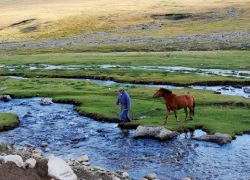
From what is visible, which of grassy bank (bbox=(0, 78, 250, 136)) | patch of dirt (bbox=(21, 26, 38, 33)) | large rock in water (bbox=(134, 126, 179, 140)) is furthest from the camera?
patch of dirt (bbox=(21, 26, 38, 33))

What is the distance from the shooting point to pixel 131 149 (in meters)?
23.6

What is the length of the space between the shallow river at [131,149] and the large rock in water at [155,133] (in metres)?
0.45

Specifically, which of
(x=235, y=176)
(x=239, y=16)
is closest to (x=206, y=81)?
(x=235, y=176)

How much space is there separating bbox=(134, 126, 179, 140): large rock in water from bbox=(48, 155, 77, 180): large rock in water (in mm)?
10675

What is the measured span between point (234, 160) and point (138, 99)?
615 inches

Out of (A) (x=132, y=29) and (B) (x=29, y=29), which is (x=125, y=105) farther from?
(B) (x=29, y=29)

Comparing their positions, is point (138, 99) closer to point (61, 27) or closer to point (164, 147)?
point (164, 147)

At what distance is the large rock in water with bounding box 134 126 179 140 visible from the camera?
2508 centimetres

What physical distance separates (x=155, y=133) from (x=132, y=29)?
112 meters

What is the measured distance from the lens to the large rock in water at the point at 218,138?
24.2m

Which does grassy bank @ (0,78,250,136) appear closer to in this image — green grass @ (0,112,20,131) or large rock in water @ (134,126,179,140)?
large rock in water @ (134,126,179,140)

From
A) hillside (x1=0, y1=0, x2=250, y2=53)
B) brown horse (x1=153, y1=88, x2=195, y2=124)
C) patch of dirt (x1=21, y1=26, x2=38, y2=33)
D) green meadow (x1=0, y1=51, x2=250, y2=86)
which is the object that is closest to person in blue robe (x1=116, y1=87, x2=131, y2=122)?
brown horse (x1=153, y1=88, x2=195, y2=124)

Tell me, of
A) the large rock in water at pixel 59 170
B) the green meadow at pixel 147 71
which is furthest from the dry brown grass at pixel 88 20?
the large rock in water at pixel 59 170

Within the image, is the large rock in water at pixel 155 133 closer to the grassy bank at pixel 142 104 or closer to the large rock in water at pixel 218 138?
the grassy bank at pixel 142 104
